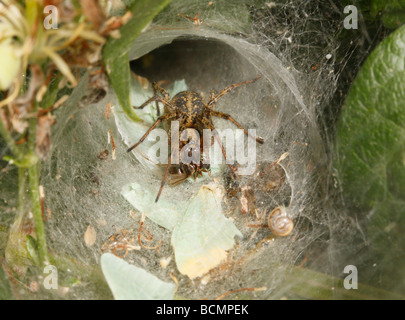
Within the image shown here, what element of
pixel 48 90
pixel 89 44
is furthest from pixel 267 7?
pixel 48 90

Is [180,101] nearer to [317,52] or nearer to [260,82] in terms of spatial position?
[260,82]

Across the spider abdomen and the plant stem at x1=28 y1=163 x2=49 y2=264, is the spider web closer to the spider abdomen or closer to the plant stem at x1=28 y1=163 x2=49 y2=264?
the plant stem at x1=28 y1=163 x2=49 y2=264

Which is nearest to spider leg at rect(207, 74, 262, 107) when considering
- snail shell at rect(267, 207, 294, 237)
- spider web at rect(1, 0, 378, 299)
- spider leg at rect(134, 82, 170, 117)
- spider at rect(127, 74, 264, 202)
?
spider at rect(127, 74, 264, 202)
